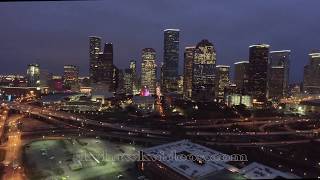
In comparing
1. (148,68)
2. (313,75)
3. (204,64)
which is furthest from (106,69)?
(313,75)

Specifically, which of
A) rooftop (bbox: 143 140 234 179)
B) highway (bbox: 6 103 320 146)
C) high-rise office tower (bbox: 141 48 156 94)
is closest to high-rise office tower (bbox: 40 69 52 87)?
high-rise office tower (bbox: 141 48 156 94)

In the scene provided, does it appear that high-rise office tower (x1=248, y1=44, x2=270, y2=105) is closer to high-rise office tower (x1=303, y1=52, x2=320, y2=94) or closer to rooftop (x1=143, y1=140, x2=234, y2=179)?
high-rise office tower (x1=303, y1=52, x2=320, y2=94)

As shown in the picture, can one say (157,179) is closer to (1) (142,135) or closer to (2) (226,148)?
(2) (226,148)

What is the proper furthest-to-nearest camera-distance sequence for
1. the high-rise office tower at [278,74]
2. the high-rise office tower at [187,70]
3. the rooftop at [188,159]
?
the high-rise office tower at [187,70] → the high-rise office tower at [278,74] → the rooftop at [188,159]

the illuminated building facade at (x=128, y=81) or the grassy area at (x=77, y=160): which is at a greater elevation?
the illuminated building facade at (x=128, y=81)

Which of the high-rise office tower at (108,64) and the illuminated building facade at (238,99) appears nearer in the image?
the illuminated building facade at (238,99)

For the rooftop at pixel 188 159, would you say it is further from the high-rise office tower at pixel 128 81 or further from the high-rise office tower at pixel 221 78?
the high-rise office tower at pixel 128 81

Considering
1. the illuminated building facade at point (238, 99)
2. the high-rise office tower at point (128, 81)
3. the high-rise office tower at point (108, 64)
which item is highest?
the high-rise office tower at point (108, 64)

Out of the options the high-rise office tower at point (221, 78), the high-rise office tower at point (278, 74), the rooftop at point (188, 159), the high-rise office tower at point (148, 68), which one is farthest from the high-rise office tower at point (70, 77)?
the rooftop at point (188, 159)
